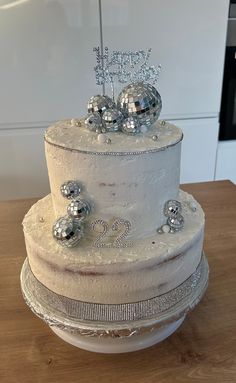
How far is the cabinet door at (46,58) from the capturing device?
157cm

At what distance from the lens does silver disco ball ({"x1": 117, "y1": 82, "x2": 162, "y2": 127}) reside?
686mm

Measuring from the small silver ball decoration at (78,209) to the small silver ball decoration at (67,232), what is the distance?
0.04ft

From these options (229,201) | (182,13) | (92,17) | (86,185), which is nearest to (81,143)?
(86,185)

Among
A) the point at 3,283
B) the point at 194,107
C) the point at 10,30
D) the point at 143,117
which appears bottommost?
the point at 3,283

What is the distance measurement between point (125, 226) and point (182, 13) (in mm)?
1311

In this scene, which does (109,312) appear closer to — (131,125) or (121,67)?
(131,125)

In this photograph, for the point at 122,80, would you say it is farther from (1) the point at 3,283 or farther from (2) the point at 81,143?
(1) the point at 3,283

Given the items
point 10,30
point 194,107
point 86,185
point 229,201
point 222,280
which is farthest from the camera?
point 194,107

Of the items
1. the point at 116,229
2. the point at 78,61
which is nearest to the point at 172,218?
the point at 116,229

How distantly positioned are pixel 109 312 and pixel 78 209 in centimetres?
20

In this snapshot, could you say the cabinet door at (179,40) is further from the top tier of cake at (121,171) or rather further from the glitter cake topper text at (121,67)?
the top tier of cake at (121,171)

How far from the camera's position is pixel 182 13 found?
1662mm

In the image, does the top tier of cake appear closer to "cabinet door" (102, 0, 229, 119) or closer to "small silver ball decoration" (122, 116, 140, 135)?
"small silver ball decoration" (122, 116, 140, 135)

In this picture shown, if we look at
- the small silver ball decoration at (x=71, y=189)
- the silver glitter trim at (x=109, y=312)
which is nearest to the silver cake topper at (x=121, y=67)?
the small silver ball decoration at (x=71, y=189)
